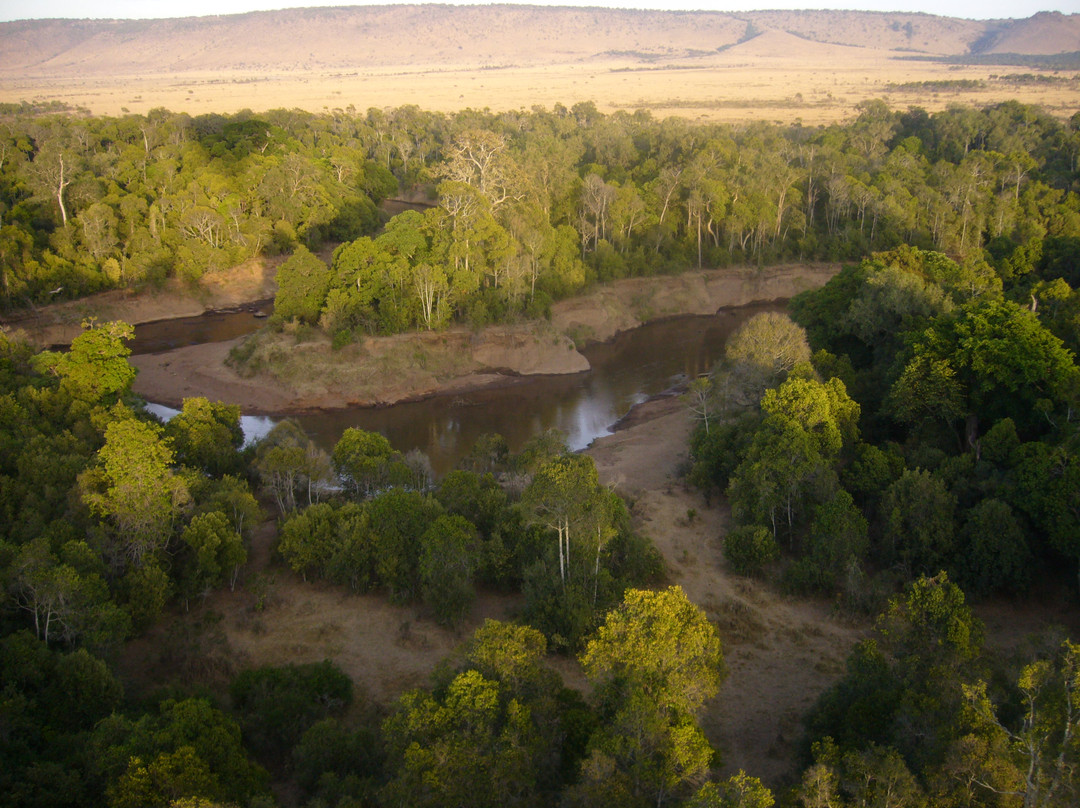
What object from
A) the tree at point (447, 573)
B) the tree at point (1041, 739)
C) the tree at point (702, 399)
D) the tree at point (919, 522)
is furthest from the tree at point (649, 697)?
the tree at point (702, 399)

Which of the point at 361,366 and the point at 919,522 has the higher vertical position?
the point at 361,366

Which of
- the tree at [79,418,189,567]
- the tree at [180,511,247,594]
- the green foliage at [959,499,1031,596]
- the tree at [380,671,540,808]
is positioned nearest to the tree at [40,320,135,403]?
the tree at [79,418,189,567]

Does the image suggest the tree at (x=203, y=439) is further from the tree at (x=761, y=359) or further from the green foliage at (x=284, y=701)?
the tree at (x=761, y=359)

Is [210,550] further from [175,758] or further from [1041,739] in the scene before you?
[1041,739]

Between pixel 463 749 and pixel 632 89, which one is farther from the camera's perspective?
pixel 632 89

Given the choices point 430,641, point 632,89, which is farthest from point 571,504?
point 632,89

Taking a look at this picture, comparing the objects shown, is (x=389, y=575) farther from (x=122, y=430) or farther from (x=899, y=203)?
(x=899, y=203)
